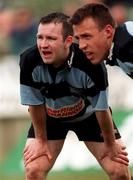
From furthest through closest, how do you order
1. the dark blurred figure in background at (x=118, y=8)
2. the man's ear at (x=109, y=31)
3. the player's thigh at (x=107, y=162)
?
1. the dark blurred figure in background at (x=118, y=8)
2. the player's thigh at (x=107, y=162)
3. the man's ear at (x=109, y=31)

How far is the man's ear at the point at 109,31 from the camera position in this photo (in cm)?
591

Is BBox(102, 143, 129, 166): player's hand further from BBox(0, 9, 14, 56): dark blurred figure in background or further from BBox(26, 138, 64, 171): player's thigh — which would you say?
BBox(0, 9, 14, 56): dark blurred figure in background

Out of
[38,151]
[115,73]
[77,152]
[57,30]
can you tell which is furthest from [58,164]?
[57,30]

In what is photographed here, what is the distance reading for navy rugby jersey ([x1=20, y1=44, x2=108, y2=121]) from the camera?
6.51m

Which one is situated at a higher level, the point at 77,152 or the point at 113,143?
the point at 113,143

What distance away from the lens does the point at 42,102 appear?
6.77 metres

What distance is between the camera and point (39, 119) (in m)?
6.84

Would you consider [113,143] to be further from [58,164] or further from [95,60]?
[58,164]

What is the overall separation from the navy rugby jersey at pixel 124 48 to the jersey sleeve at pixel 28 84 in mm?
870

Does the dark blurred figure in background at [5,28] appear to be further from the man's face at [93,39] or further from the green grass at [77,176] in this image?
the man's face at [93,39]

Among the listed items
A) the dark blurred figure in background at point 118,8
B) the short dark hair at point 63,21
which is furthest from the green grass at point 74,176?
the short dark hair at point 63,21

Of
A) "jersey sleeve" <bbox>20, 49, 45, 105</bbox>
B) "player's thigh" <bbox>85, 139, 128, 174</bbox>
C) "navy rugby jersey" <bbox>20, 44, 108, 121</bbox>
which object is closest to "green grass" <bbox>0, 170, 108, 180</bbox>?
"player's thigh" <bbox>85, 139, 128, 174</bbox>

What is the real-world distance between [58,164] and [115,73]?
1.17 metres

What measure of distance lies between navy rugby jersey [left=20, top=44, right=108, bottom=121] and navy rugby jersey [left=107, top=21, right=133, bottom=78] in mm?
642
